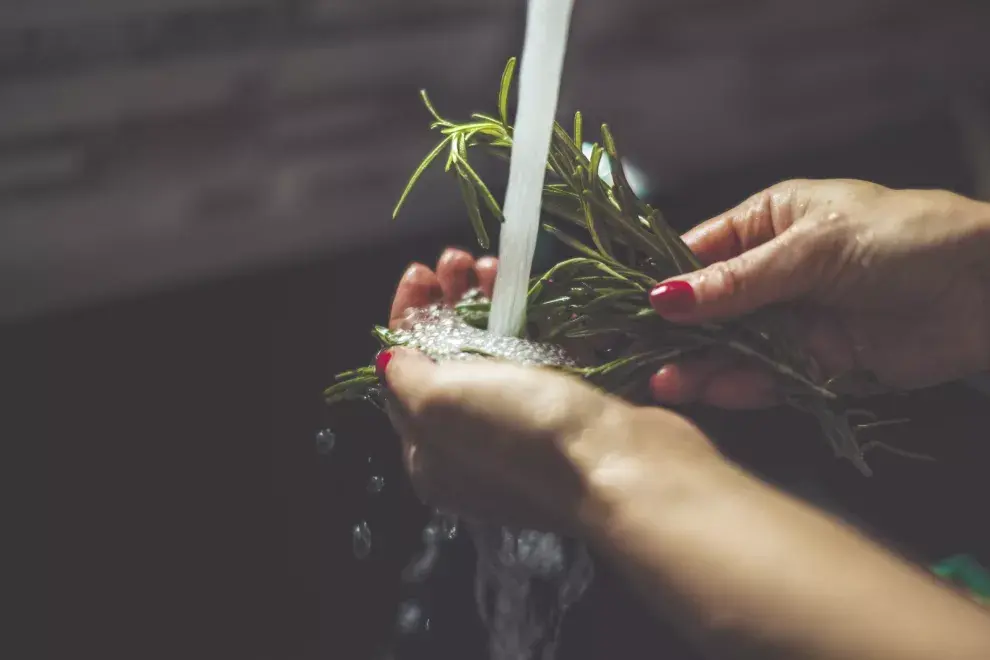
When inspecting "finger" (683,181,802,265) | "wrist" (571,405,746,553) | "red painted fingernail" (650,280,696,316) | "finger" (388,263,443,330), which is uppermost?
"finger" (683,181,802,265)

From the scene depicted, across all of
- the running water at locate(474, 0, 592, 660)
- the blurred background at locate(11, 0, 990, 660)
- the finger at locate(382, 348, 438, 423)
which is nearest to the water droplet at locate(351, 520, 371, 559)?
the blurred background at locate(11, 0, 990, 660)

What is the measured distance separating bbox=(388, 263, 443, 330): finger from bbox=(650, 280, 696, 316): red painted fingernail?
0.75 ft

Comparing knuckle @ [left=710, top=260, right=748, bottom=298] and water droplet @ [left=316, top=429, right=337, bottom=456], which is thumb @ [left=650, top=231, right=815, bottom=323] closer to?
knuckle @ [left=710, top=260, right=748, bottom=298]

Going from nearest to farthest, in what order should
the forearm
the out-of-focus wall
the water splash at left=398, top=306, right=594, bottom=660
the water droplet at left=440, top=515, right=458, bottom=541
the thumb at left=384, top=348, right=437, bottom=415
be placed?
the forearm < the thumb at left=384, top=348, right=437, bottom=415 < the water splash at left=398, top=306, right=594, bottom=660 < the water droplet at left=440, top=515, right=458, bottom=541 < the out-of-focus wall

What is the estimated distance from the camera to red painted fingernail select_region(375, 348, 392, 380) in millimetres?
592

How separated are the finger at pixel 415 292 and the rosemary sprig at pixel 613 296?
0.31 ft

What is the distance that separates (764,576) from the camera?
1.54ft

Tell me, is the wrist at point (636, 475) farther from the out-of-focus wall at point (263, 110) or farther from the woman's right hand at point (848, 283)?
the out-of-focus wall at point (263, 110)

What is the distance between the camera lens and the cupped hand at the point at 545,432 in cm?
52

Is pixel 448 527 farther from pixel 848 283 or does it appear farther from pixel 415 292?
pixel 848 283

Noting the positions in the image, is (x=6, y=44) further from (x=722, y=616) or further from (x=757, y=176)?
(x=757, y=176)

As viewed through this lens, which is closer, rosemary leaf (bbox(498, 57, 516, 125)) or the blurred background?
rosemary leaf (bbox(498, 57, 516, 125))

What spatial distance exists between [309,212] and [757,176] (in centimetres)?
73

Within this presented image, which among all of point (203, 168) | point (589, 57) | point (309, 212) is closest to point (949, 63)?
point (589, 57)
